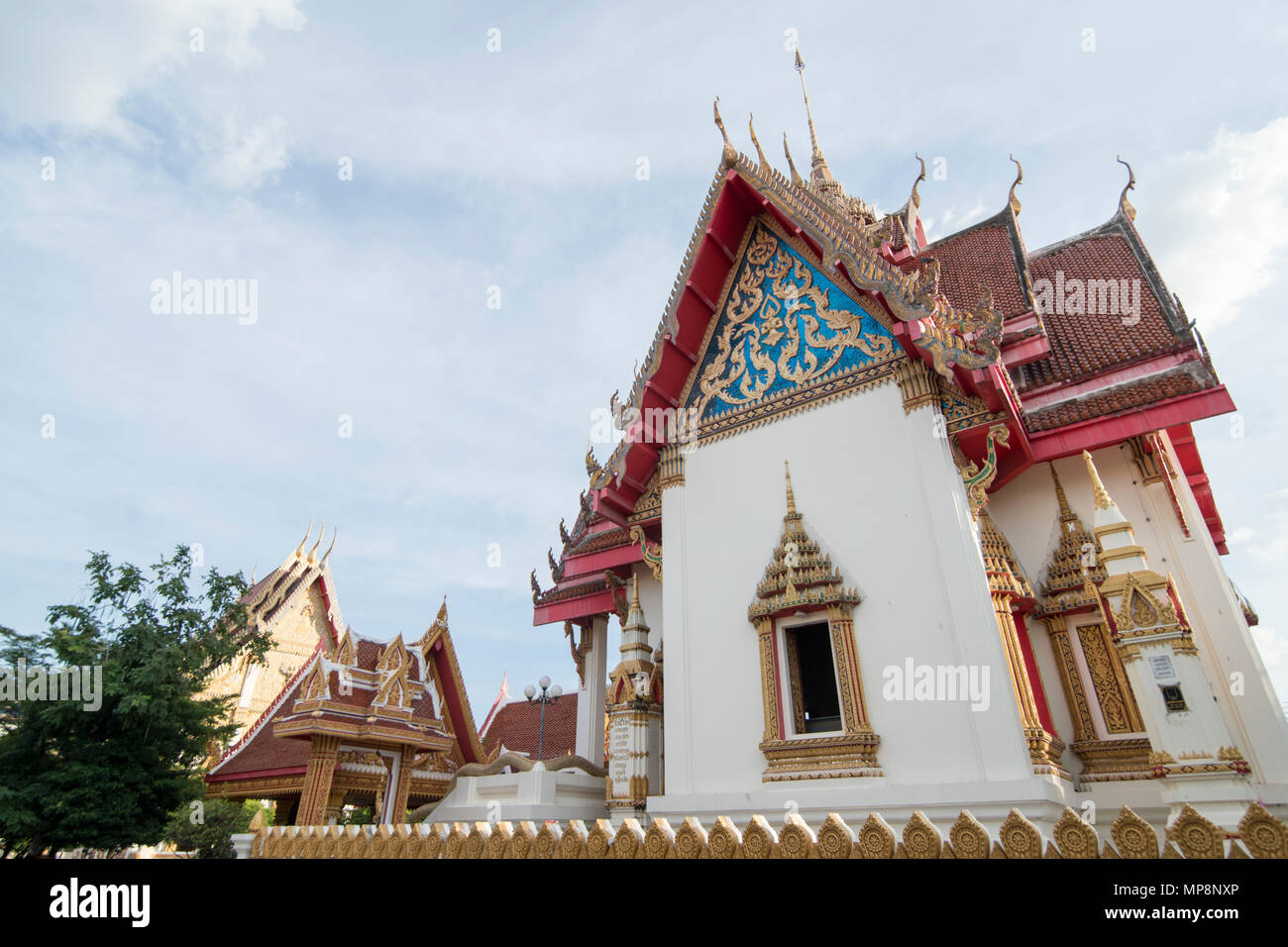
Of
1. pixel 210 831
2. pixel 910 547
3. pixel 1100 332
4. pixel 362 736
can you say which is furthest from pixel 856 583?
pixel 210 831

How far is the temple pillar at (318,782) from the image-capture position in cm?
676

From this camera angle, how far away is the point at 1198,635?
5.56 meters

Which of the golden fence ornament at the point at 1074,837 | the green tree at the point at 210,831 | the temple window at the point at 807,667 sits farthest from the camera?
the green tree at the point at 210,831

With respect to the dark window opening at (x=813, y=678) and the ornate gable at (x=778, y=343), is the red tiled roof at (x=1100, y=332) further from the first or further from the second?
the dark window opening at (x=813, y=678)

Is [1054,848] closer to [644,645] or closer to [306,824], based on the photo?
[644,645]

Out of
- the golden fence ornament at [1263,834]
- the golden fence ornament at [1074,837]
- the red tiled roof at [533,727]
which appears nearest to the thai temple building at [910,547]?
the golden fence ornament at [1263,834]

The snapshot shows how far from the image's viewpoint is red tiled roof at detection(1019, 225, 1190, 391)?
6.62 meters

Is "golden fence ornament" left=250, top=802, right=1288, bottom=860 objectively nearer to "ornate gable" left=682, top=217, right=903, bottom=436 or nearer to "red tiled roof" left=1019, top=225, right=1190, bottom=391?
"ornate gable" left=682, top=217, right=903, bottom=436

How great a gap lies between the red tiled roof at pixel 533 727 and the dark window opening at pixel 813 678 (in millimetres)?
11713

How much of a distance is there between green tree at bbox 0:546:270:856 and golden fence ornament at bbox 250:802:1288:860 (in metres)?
3.65

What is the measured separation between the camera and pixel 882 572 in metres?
5.95
